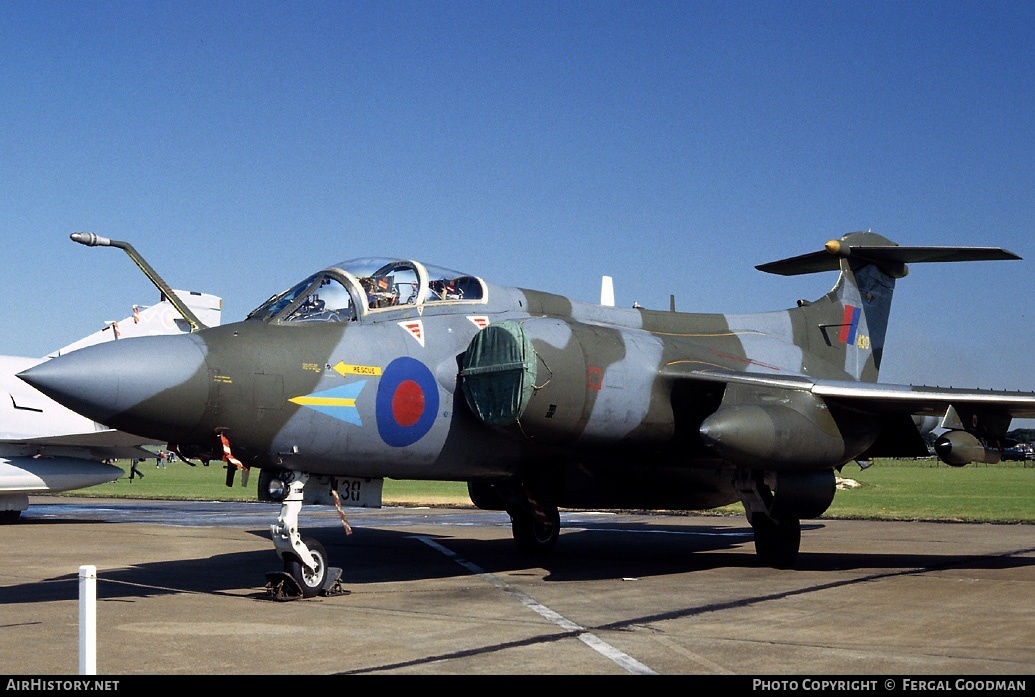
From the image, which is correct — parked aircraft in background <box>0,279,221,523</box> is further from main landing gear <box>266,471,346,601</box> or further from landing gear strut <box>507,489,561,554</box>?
main landing gear <box>266,471,346,601</box>

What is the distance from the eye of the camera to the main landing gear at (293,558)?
993 centimetres

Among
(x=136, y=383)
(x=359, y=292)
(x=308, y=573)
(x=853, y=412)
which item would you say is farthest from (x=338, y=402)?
(x=853, y=412)

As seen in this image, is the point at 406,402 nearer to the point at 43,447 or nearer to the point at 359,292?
the point at 359,292

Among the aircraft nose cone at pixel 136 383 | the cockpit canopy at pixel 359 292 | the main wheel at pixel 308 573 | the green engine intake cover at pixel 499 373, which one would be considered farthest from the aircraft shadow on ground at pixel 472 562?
the cockpit canopy at pixel 359 292

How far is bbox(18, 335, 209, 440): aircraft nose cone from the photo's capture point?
8477mm

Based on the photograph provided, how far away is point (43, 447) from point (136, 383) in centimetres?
1590

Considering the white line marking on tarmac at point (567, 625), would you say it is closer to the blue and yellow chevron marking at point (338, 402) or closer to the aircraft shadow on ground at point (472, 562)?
the aircraft shadow on ground at point (472, 562)

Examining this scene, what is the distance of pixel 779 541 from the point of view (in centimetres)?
1326

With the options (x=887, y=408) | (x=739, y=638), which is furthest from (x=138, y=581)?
(x=887, y=408)

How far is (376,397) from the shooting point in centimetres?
1030

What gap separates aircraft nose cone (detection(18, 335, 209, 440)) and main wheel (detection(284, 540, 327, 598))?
180cm

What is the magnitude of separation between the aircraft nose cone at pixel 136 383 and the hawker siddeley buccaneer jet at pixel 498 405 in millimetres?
16

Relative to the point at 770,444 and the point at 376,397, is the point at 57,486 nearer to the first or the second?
the point at 376,397

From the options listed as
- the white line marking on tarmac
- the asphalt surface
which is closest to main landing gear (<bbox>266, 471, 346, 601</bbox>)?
the asphalt surface
